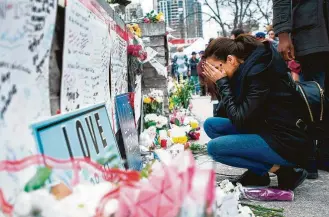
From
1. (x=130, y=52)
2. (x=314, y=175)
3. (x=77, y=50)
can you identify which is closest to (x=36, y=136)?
(x=77, y=50)

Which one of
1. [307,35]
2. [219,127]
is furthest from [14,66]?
[307,35]

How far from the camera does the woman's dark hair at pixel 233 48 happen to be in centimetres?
341

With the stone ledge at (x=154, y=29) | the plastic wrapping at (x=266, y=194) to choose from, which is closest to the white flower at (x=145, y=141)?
the plastic wrapping at (x=266, y=194)

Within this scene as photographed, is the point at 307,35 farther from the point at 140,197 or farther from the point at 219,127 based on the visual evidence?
the point at 140,197

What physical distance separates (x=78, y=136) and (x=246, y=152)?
182 cm

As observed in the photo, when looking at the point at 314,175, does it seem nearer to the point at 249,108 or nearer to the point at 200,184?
the point at 249,108

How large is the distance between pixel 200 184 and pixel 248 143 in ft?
7.84

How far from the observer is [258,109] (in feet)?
→ 10.4

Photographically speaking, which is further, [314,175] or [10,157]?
[314,175]

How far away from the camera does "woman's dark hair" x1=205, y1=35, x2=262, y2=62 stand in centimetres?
341

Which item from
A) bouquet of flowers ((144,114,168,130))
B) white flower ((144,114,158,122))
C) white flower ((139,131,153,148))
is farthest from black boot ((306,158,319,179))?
white flower ((144,114,158,122))

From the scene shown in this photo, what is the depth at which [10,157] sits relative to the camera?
4.32ft

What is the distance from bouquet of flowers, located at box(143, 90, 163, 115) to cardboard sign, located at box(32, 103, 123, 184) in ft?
14.9

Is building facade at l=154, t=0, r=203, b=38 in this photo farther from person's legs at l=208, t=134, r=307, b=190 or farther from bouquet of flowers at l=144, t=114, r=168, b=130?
person's legs at l=208, t=134, r=307, b=190
